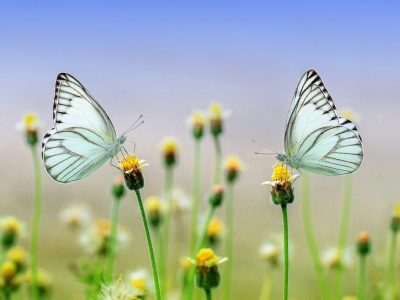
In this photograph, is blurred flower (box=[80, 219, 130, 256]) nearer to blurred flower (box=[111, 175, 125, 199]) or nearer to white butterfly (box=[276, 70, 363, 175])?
blurred flower (box=[111, 175, 125, 199])

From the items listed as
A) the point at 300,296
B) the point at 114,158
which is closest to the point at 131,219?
the point at 300,296

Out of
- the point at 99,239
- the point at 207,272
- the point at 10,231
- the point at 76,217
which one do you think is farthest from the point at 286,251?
the point at 76,217

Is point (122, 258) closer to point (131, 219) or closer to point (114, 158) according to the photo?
point (131, 219)

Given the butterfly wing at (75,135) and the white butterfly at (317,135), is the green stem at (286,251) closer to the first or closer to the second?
the white butterfly at (317,135)

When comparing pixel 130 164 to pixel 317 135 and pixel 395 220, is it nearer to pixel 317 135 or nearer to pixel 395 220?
pixel 317 135

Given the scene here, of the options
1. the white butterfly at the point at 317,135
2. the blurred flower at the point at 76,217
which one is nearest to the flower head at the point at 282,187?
the white butterfly at the point at 317,135

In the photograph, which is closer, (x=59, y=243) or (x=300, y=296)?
(x=300, y=296)

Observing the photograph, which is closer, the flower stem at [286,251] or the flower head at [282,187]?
the flower stem at [286,251]
